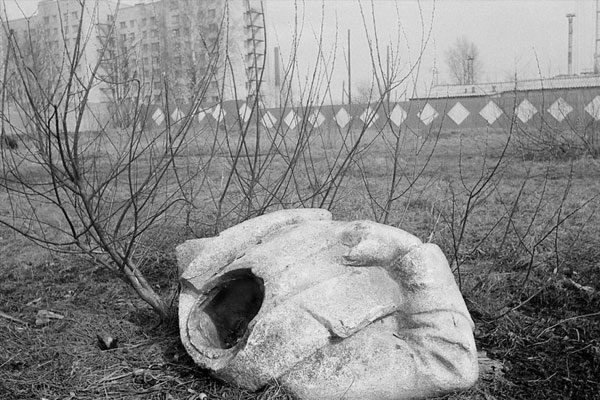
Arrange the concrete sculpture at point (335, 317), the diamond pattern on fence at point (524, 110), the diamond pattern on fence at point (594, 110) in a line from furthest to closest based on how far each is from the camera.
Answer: the diamond pattern on fence at point (524, 110), the diamond pattern on fence at point (594, 110), the concrete sculpture at point (335, 317)

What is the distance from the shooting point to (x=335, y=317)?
2.49 m

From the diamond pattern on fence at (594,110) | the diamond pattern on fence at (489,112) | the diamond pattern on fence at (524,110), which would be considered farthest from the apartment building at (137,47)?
the diamond pattern on fence at (489,112)

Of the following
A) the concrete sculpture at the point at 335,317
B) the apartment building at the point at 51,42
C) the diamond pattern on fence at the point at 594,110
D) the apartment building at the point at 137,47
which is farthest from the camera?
the diamond pattern on fence at the point at 594,110

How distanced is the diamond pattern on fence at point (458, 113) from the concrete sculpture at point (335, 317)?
15.5 m

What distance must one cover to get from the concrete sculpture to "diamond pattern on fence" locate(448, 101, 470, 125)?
609 inches

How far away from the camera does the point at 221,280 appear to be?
2.91m

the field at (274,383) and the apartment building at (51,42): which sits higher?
the apartment building at (51,42)

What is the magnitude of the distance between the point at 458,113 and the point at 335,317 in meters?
16.1

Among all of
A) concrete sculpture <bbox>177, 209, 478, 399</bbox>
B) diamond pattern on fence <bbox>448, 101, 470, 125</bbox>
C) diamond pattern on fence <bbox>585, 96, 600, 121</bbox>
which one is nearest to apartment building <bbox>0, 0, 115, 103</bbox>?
concrete sculpture <bbox>177, 209, 478, 399</bbox>

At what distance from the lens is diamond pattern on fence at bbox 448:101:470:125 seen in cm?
1773

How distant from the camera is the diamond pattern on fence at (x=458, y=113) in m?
17.7

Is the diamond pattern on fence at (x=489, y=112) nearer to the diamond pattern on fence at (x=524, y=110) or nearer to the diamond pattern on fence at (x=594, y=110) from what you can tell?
the diamond pattern on fence at (x=524, y=110)

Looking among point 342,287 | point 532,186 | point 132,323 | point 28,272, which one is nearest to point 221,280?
point 342,287

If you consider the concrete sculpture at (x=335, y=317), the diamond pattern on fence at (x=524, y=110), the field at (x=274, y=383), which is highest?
the diamond pattern on fence at (x=524, y=110)
